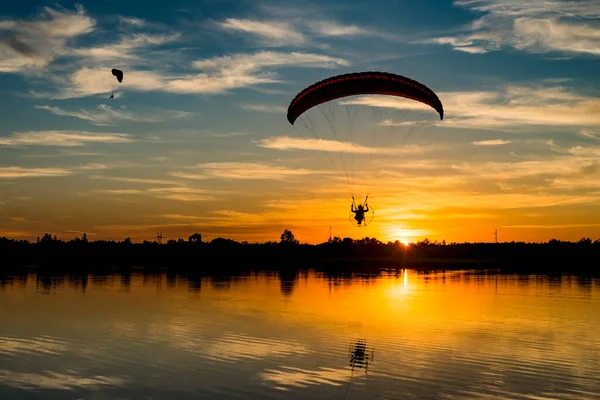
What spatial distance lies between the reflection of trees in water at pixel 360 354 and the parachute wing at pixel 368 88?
14.1m

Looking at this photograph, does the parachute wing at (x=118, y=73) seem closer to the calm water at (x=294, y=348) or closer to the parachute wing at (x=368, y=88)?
the parachute wing at (x=368, y=88)

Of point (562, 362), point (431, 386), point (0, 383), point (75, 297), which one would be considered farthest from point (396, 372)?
point (75, 297)

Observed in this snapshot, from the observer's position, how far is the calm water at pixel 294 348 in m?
21.1

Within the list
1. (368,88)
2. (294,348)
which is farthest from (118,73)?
(294,348)

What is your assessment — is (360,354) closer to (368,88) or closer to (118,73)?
(368,88)

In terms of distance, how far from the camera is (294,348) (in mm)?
28703

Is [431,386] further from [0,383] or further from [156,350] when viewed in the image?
[0,383]

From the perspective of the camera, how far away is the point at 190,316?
40.4 meters

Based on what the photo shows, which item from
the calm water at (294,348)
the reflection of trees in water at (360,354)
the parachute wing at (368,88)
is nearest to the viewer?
the calm water at (294,348)

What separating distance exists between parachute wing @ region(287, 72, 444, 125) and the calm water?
44.4 ft

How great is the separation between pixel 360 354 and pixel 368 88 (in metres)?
15.3

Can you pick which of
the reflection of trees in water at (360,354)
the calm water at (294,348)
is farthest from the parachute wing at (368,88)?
the reflection of trees in water at (360,354)

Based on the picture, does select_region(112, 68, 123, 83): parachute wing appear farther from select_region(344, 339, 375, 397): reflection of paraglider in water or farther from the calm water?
select_region(344, 339, 375, 397): reflection of paraglider in water

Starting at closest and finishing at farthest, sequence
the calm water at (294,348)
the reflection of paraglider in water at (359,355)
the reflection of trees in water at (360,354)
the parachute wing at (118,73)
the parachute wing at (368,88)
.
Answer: the calm water at (294,348) → the reflection of paraglider in water at (359,355) → the reflection of trees in water at (360,354) → the parachute wing at (368,88) → the parachute wing at (118,73)
